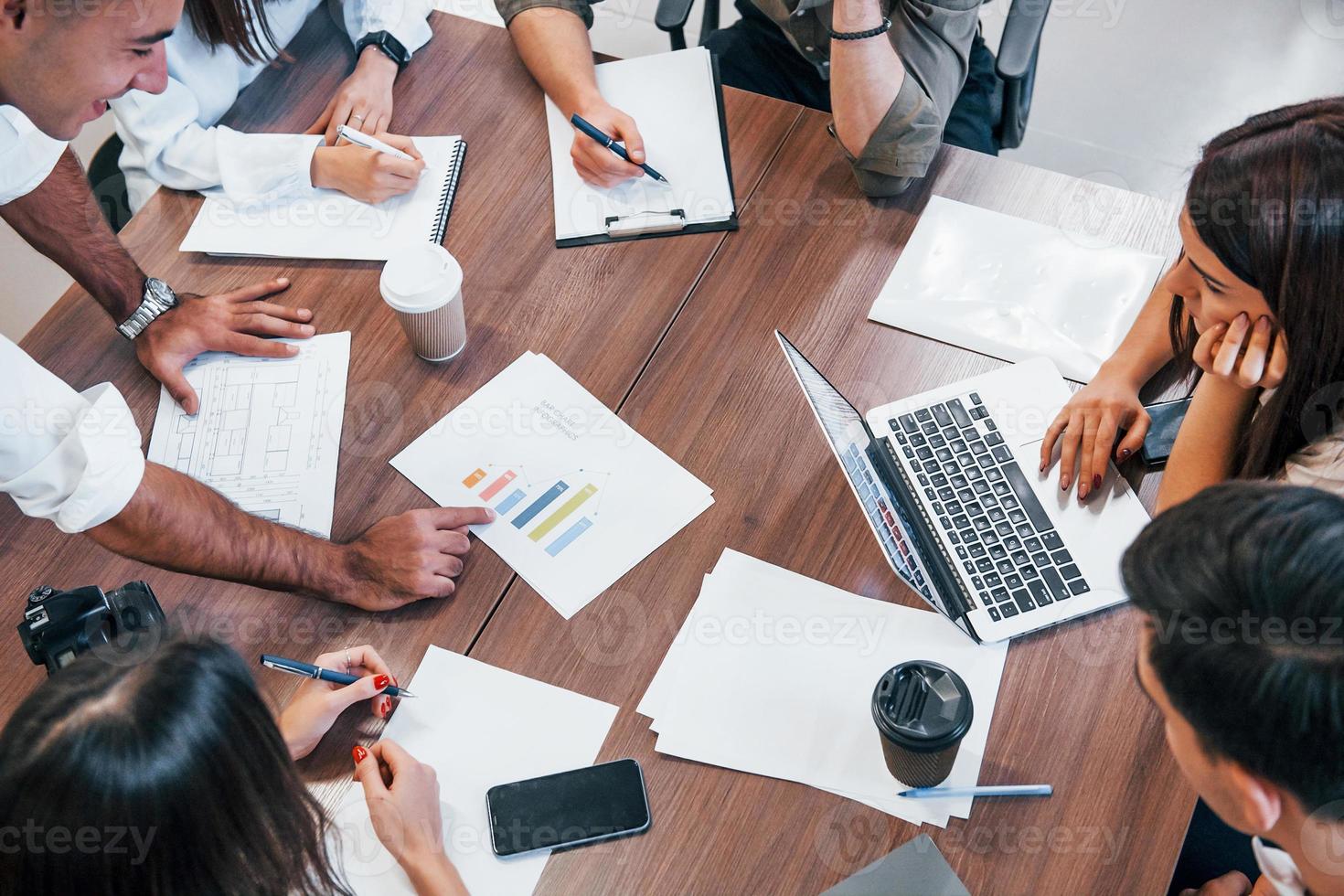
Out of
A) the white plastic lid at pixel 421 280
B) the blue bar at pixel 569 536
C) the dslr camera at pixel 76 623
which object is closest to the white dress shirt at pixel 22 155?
the white plastic lid at pixel 421 280

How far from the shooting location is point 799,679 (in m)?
1.12

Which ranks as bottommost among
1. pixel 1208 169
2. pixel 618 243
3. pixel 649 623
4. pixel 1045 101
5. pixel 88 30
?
Answer: pixel 1045 101

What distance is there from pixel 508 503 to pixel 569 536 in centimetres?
9

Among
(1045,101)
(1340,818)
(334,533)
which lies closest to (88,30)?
(334,533)

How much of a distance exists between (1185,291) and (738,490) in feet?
1.74

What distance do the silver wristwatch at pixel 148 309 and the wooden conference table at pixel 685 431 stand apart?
49 millimetres

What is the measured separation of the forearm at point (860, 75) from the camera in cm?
146

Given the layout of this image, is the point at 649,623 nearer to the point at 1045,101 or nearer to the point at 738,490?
the point at 738,490

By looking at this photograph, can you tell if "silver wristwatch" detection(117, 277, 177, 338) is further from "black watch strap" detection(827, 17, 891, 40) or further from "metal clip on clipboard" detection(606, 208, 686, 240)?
"black watch strap" detection(827, 17, 891, 40)

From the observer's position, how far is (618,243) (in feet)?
4.81

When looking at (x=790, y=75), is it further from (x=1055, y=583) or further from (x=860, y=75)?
(x=1055, y=583)

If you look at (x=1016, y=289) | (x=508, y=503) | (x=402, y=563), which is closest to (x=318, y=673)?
(x=402, y=563)

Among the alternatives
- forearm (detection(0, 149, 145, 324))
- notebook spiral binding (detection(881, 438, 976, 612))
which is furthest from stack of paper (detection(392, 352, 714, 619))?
forearm (detection(0, 149, 145, 324))

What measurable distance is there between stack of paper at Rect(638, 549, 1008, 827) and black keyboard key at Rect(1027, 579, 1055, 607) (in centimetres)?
7
